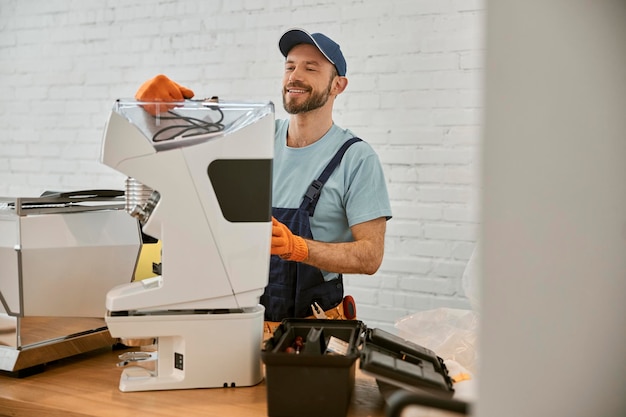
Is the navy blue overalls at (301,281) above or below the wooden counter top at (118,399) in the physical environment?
above

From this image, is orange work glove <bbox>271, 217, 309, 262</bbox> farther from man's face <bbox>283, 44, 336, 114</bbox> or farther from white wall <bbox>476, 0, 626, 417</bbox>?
white wall <bbox>476, 0, 626, 417</bbox>

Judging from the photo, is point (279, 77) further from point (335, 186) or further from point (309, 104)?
point (335, 186)

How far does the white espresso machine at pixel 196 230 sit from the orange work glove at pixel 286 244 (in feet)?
0.92

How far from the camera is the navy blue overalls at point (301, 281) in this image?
2.05 meters

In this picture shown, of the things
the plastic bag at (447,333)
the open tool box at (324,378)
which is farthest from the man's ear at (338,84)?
the open tool box at (324,378)

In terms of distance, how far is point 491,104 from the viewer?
0.53 meters

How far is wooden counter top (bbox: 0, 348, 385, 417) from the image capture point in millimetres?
1189

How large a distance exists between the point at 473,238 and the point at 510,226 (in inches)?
102

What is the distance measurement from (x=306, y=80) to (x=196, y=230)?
3.71 feet

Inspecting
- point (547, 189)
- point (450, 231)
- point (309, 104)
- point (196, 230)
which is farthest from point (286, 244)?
point (450, 231)

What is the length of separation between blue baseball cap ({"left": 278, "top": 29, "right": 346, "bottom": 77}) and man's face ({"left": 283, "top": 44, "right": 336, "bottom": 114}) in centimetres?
3

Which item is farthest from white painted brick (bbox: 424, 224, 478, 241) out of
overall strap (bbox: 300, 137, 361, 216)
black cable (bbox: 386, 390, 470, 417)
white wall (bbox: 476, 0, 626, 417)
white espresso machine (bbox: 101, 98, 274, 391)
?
white wall (bbox: 476, 0, 626, 417)

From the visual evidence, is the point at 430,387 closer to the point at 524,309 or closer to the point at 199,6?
the point at 524,309

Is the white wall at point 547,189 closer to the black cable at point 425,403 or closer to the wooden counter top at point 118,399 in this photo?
the black cable at point 425,403
